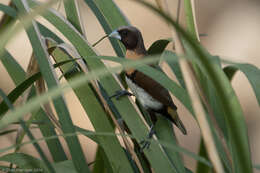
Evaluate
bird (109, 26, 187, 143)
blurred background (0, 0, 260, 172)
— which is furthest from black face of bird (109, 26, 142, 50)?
blurred background (0, 0, 260, 172)

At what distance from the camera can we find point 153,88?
70.0 inches

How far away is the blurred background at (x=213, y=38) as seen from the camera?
3.75m

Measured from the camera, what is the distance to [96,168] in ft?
3.86

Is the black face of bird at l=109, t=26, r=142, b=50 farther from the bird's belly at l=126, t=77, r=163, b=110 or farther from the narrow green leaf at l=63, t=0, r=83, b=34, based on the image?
the narrow green leaf at l=63, t=0, r=83, b=34

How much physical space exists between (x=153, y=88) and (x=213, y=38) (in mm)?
2434

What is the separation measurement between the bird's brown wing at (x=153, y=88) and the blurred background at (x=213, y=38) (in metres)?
1.95

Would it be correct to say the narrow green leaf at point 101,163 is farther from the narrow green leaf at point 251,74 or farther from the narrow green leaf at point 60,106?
the narrow green leaf at point 251,74

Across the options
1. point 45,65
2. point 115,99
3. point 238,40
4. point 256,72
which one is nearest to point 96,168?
point 115,99

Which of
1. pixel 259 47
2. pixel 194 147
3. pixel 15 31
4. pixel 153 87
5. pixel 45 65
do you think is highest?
pixel 15 31

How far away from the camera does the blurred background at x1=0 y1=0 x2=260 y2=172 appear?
375cm

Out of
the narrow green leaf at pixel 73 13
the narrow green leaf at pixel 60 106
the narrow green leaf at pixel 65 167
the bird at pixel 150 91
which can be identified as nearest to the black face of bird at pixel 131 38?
the bird at pixel 150 91

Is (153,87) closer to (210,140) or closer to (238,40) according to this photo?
(210,140)

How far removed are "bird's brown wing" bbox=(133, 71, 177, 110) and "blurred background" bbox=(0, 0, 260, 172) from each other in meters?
1.95

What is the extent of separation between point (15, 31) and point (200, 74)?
0.63 metres
